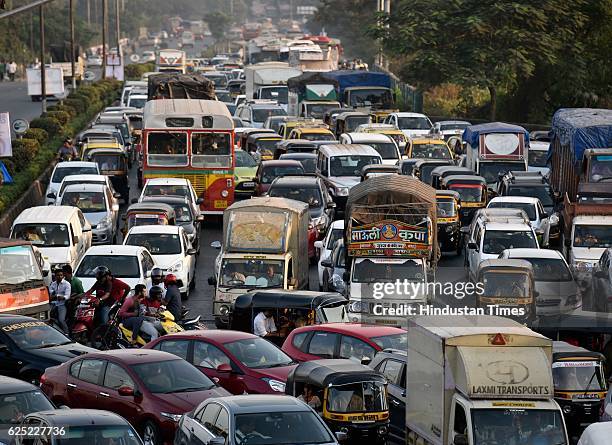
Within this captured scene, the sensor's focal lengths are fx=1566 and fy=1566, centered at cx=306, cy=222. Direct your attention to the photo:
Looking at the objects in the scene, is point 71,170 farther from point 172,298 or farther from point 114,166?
point 172,298

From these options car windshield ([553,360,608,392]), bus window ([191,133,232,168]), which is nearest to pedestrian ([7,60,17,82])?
bus window ([191,133,232,168])

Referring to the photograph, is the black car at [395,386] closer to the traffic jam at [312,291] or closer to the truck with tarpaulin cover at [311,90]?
the traffic jam at [312,291]

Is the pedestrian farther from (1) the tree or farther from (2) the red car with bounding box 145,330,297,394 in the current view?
(2) the red car with bounding box 145,330,297,394

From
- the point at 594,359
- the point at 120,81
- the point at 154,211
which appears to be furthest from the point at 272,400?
the point at 120,81

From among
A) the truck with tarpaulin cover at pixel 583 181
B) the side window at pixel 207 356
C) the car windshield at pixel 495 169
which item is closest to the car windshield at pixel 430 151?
the car windshield at pixel 495 169

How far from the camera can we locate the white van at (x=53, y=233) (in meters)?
33.0

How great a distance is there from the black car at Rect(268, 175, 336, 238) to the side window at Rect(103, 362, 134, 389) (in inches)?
686

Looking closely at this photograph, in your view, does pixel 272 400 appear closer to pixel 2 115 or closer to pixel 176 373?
pixel 176 373

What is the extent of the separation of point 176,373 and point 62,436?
3.98 m

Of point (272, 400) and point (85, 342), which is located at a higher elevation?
point (272, 400)

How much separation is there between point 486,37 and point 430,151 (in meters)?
18.3

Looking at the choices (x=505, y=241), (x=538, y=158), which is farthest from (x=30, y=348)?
(x=538, y=158)

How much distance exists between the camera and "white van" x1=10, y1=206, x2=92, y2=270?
33.0 meters

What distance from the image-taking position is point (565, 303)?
96.2 ft
